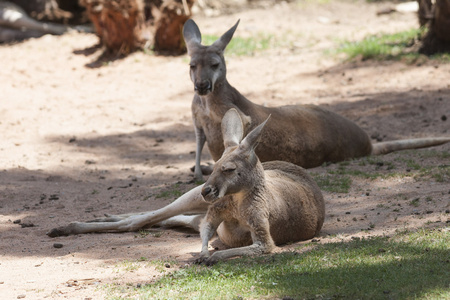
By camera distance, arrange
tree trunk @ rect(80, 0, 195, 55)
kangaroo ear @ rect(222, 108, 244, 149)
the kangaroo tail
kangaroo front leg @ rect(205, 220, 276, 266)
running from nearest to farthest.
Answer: kangaroo front leg @ rect(205, 220, 276, 266)
kangaroo ear @ rect(222, 108, 244, 149)
the kangaroo tail
tree trunk @ rect(80, 0, 195, 55)

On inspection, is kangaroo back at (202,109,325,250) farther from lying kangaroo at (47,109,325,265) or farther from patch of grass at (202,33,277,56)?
patch of grass at (202,33,277,56)

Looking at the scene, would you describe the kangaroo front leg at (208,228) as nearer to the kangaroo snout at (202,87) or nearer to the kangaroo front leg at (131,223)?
the kangaroo front leg at (131,223)

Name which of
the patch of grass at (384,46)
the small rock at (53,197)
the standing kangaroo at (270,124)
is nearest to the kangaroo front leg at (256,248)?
the standing kangaroo at (270,124)

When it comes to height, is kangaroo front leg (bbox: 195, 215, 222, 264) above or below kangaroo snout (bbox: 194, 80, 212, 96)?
below

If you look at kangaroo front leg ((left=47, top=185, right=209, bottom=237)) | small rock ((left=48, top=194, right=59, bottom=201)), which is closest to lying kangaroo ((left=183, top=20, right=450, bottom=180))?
small rock ((left=48, top=194, right=59, bottom=201))

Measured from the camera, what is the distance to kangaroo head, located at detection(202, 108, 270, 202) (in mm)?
4137

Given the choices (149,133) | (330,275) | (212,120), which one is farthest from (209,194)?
(149,133)

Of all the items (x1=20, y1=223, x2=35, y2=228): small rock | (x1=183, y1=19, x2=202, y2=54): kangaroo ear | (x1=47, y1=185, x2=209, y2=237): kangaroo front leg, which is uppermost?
(x1=183, y1=19, x2=202, y2=54): kangaroo ear

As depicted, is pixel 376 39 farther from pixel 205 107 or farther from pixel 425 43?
pixel 205 107

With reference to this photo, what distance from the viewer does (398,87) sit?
33.6ft

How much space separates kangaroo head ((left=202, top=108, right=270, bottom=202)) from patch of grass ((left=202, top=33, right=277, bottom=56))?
26.7 feet

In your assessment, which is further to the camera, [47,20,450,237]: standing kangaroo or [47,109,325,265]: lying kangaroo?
[47,20,450,237]: standing kangaroo

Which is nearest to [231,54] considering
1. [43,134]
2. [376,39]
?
[376,39]

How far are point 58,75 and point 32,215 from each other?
661cm
